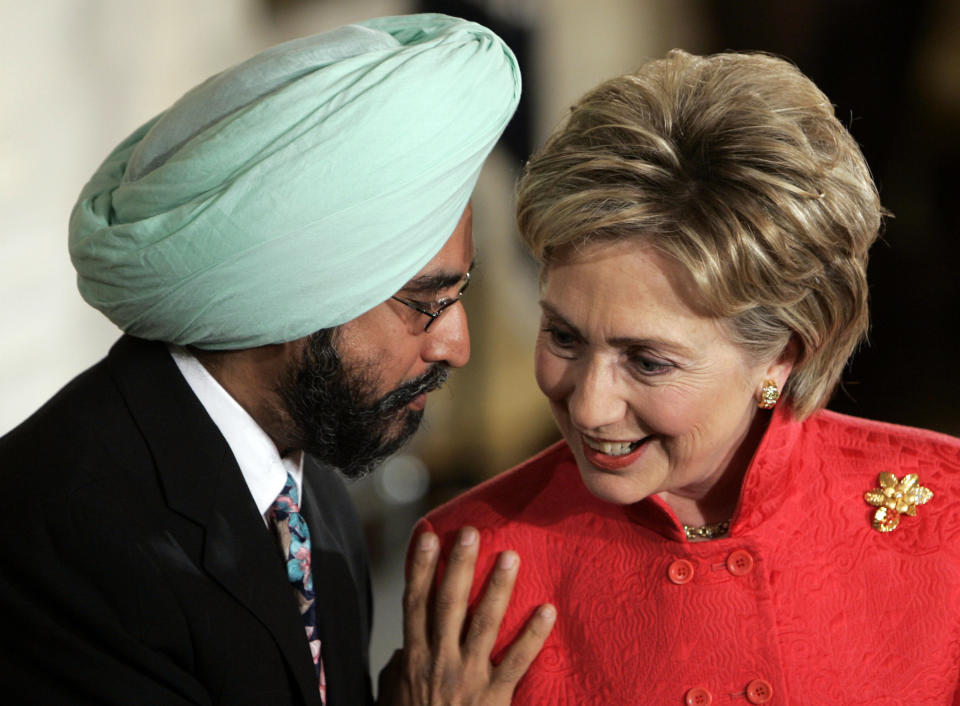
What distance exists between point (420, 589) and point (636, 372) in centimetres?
60

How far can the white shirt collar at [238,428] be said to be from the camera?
2.08 meters

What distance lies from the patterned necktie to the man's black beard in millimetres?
126

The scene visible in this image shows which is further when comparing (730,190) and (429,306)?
(429,306)

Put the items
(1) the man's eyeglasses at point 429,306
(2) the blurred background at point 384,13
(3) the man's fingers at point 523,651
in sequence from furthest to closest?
(2) the blurred background at point 384,13, (1) the man's eyeglasses at point 429,306, (3) the man's fingers at point 523,651

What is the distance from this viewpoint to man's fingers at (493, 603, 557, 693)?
190 centimetres

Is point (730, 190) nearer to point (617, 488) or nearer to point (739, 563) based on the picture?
point (617, 488)

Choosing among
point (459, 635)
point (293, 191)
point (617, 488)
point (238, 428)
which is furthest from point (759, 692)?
point (293, 191)

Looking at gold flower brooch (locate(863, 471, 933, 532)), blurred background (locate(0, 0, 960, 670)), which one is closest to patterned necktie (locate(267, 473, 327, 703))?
gold flower brooch (locate(863, 471, 933, 532))

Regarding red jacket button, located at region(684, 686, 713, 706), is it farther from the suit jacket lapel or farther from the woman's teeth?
the suit jacket lapel

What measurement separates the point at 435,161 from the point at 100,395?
74cm

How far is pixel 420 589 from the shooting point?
6.65ft

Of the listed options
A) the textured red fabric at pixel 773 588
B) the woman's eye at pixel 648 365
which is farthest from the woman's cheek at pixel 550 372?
the textured red fabric at pixel 773 588

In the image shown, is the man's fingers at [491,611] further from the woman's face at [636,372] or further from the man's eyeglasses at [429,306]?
the man's eyeglasses at [429,306]

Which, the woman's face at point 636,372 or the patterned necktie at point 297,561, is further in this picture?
the patterned necktie at point 297,561
